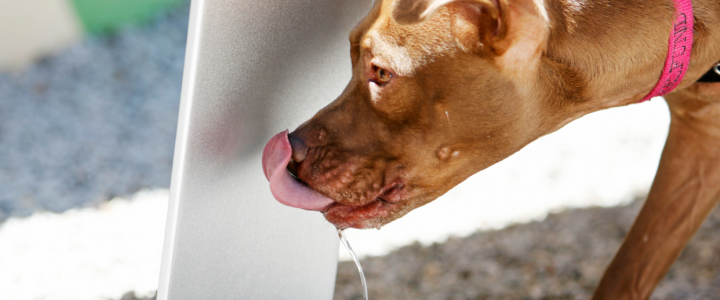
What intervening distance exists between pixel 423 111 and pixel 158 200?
7.27 feet

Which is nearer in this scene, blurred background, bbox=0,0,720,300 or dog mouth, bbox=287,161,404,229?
dog mouth, bbox=287,161,404,229

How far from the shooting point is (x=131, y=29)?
5.27 m

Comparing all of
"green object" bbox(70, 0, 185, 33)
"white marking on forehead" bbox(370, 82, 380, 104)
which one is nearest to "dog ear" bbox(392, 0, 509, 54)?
"white marking on forehead" bbox(370, 82, 380, 104)

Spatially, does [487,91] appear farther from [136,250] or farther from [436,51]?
[136,250]

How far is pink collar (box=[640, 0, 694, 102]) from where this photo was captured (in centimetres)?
170

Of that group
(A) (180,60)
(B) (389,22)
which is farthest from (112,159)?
(B) (389,22)

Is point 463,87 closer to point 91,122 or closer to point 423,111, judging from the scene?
point 423,111

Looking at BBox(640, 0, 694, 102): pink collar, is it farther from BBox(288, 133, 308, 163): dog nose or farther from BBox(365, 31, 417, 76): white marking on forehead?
BBox(288, 133, 308, 163): dog nose

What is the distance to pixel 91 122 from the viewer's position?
4.14m

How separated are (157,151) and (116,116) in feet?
1.91

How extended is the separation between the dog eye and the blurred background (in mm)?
1346

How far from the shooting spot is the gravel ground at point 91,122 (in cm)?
354

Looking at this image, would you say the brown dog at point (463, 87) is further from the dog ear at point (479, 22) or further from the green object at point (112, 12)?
the green object at point (112, 12)

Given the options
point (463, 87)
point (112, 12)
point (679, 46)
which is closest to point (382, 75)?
point (463, 87)
